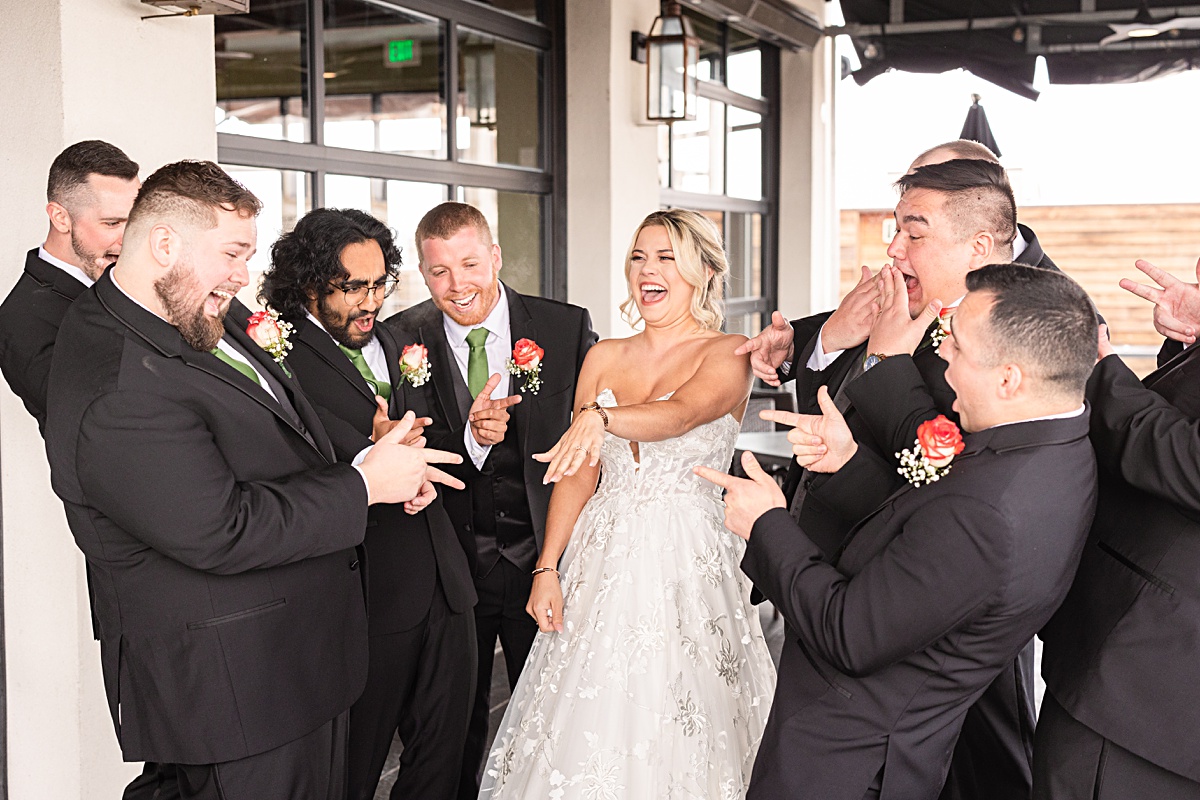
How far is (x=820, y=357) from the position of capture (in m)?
2.76

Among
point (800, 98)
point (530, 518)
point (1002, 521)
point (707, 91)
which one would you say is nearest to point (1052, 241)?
point (800, 98)

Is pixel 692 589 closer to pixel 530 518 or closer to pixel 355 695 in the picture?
pixel 530 518

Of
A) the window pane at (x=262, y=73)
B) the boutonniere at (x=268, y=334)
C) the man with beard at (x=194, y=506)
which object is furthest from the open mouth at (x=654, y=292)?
the window pane at (x=262, y=73)

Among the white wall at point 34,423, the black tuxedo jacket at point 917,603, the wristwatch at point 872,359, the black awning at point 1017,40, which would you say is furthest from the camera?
the black awning at point 1017,40

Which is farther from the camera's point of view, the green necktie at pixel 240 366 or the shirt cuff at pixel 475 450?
the shirt cuff at pixel 475 450

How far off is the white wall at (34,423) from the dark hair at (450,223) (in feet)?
2.45

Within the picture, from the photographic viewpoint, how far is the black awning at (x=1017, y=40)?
26.6 ft

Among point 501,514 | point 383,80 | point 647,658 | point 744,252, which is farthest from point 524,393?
point 744,252

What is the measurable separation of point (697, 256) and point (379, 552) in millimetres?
1125

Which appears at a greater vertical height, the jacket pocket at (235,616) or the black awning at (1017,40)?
the black awning at (1017,40)

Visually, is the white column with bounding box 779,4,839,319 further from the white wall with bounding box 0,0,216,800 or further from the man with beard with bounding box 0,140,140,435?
the man with beard with bounding box 0,140,140,435

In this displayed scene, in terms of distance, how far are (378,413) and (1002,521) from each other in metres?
1.53

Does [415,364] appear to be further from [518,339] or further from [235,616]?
[235,616]

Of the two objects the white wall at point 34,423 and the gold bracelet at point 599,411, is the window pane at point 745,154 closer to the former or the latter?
the white wall at point 34,423
